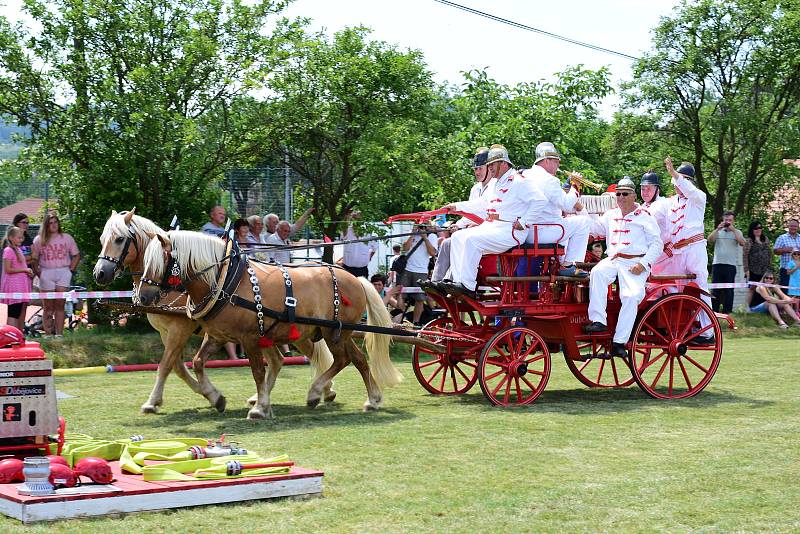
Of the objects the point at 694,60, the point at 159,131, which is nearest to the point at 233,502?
the point at 159,131

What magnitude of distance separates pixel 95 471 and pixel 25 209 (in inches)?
497

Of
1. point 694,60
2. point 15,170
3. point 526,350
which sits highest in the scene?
point 694,60

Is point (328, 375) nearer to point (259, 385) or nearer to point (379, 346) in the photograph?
point (379, 346)

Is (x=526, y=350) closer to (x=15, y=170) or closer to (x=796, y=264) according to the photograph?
(x=15, y=170)

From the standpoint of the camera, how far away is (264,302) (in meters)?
9.94

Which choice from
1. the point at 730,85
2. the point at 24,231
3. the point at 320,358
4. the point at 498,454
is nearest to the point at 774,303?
the point at 730,85

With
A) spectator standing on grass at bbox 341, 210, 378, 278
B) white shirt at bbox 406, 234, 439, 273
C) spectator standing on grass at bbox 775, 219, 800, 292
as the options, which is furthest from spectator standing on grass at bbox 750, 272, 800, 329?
spectator standing on grass at bbox 341, 210, 378, 278

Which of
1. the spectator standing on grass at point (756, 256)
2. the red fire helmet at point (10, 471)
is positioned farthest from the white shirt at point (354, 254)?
the red fire helmet at point (10, 471)

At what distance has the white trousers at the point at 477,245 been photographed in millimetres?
10375

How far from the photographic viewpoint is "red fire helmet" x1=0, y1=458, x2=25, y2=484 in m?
6.39

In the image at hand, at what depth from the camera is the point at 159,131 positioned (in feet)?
49.1

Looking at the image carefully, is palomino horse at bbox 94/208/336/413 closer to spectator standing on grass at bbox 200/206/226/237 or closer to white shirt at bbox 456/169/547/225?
white shirt at bbox 456/169/547/225

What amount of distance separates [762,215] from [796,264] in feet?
18.1

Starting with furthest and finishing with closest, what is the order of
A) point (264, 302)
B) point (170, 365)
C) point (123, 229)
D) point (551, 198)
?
point (551, 198), point (170, 365), point (264, 302), point (123, 229)
